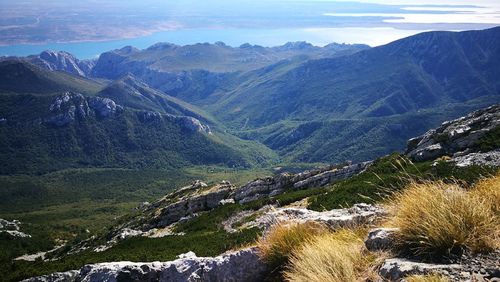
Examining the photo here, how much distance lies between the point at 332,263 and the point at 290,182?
5338cm

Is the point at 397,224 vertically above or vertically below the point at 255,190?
above

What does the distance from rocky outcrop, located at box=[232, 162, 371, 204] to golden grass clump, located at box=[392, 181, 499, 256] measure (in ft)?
154

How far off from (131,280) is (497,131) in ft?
116

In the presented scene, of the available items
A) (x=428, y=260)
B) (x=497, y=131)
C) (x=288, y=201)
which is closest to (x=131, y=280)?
(x=428, y=260)

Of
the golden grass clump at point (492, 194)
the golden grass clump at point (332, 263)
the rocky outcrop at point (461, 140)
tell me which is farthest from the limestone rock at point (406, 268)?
the rocky outcrop at point (461, 140)

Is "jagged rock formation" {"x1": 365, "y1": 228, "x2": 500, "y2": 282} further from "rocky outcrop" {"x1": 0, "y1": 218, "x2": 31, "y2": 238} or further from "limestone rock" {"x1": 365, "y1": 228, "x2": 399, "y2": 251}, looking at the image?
"rocky outcrop" {"x1": 0, "y1": 218, "x2": 31, "y2": 238}

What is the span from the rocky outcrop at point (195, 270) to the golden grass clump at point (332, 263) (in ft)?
7.30

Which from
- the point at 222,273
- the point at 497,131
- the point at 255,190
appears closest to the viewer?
the point at 222,273

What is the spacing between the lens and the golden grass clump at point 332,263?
775 centimetres

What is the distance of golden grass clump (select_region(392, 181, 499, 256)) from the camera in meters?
7.58

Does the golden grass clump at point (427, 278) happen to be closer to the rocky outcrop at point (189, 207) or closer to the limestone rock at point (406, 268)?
the limestone rock at point (406, 268)

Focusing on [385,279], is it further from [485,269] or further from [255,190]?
[255,190]

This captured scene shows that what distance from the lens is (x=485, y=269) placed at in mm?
6859

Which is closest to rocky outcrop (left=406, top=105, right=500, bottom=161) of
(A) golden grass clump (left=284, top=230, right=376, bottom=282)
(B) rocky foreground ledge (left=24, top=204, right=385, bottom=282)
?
(B) rocky foreground ledge (left=24, top=204, right=385, bottom=282)
